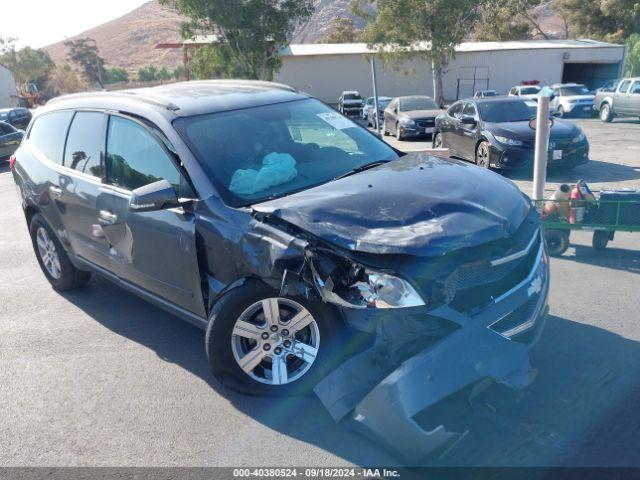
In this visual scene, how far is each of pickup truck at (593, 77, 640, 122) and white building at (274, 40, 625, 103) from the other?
625 inches

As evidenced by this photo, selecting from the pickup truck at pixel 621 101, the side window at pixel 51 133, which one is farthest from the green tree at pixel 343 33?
the side window at pixel 51 133

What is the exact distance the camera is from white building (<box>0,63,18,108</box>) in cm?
5501

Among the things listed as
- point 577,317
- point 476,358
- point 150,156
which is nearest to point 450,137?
point 577,317

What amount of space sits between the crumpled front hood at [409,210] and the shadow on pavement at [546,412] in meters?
0.88

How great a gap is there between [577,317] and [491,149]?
725 centimetres

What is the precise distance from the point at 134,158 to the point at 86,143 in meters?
0.80

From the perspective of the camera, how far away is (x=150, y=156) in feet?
13.7

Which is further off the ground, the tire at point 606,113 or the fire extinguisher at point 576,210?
the fire extinguisher at point 576,210

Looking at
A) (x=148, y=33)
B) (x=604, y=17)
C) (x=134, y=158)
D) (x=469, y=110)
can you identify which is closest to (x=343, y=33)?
(x=604, y=17)

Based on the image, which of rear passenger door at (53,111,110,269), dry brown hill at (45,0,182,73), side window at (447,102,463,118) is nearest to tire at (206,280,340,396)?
rear passenger door at (53,111,110,269)

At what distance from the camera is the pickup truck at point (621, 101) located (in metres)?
22.0

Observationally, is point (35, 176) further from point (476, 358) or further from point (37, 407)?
point (476, 358)

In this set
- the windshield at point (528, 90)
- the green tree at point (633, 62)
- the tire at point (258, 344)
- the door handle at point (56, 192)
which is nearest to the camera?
the tire at point (258, 344)

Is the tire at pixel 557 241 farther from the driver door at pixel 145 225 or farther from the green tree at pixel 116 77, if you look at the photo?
the green tree at pixel 116 77
